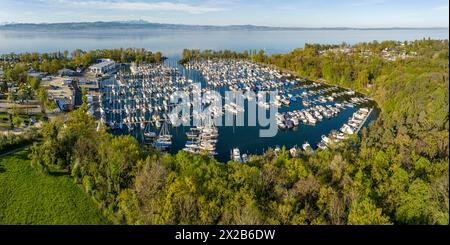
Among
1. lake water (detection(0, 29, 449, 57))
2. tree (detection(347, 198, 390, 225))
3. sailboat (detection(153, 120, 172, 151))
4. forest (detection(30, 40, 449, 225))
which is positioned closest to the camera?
tree (detection(347, 198, 390, 225))

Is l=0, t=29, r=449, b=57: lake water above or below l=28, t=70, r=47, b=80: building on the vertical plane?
above

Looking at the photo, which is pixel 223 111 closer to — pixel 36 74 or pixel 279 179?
pixel 279 179

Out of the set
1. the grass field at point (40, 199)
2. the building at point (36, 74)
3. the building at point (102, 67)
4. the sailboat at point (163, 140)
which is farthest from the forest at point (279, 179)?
the building at point (102, 67)

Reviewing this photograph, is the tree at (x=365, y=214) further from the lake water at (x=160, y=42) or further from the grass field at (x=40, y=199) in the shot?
the lake water at (x=160, y=42)

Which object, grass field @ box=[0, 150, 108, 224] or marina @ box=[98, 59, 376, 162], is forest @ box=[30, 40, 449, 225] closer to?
grass field @ box=[0, 150, 108, 224]

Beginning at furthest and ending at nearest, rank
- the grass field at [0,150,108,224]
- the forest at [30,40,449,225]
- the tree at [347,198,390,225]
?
1. the grass field at [0,150,108,224]
2. the forest at [30,40,449,225]
3. the tree at [347,198,390,225]

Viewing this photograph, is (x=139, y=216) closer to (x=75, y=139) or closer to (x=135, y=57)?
(x=75, y=139)

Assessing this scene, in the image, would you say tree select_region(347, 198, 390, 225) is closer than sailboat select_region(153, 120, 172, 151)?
Yes

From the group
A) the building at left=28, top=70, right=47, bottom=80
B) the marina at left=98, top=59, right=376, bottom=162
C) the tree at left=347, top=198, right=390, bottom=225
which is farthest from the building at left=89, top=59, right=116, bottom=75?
the tree at left=347, top=198, right=390, bottom=225

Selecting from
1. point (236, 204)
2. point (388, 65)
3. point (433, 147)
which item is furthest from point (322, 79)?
point (236, 204)
